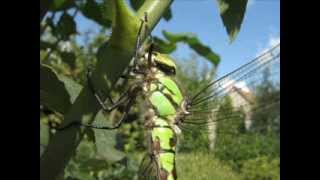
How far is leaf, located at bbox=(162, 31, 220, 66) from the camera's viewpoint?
2545mm

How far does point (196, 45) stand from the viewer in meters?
2.63

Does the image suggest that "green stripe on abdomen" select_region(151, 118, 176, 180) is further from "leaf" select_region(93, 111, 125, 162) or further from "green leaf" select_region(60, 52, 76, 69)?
"green leaf" select_region(60, 52, 76, 69)

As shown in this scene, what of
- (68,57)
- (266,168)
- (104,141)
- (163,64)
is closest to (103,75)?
(163,64)

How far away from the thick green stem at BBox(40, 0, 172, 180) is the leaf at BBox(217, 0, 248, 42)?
0.49ft

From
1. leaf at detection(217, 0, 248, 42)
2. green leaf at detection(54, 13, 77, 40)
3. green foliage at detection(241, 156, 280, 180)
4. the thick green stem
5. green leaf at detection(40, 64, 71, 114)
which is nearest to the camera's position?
the thick green stem

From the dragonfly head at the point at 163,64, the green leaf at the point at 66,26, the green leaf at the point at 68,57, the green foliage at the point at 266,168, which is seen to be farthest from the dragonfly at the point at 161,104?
the green leaf at the point at 68,57

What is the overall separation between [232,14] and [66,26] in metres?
1.26

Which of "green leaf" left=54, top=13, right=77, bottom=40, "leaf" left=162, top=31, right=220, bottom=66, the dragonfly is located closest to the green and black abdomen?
the dragonfly

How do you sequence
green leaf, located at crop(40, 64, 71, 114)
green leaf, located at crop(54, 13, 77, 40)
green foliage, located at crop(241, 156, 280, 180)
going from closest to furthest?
green leaf, located at crop(40, 64, 71, 114), green foliage, located at crop(241, 156, 280, 180), green leaf, located at crop(54, 13, 77, 40)

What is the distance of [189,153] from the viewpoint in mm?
1202
